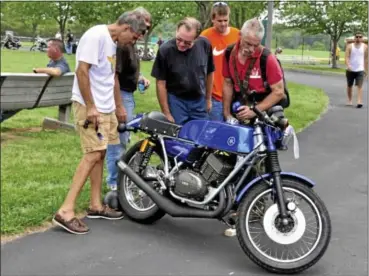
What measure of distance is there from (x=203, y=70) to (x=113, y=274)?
7.17 feet

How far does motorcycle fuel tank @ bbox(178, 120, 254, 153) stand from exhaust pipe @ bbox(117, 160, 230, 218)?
0.36m

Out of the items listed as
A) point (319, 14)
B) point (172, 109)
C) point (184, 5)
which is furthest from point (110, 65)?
point (319, 14)

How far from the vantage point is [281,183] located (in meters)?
4.19

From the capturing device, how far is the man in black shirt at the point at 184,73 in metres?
5.12

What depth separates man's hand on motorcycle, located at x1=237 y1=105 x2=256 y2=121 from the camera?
14.9 feet

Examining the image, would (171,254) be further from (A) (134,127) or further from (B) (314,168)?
(B) (314,168)

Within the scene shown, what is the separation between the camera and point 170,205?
4.62 metres

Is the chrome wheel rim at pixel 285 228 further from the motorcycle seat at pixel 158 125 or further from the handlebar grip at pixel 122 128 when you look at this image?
the handlebar grip at pixel 122 128

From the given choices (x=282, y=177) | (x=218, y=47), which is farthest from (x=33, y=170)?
(x=282, y=177)

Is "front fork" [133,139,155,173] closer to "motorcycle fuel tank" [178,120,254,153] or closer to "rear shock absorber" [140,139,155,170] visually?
"rear shock absorber" [140,139,155,170]

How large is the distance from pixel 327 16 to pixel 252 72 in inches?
1333

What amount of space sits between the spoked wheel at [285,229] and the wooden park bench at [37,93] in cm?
396

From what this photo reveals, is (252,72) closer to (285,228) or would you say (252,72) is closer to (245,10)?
(285,228)

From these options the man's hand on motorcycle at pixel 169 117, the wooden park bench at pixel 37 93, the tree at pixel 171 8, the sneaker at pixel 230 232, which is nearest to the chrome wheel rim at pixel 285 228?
the sneaker at pixel 230 232
